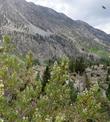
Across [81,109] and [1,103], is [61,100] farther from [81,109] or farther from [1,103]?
[1,103]

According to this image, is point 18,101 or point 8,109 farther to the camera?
point 18,101

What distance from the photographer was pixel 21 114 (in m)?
27.8

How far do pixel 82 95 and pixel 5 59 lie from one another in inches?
259

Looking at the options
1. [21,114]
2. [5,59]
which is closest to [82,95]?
[21,114]

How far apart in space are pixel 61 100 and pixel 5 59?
17.6 ft

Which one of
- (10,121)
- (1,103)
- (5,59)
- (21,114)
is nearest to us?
(1,103)

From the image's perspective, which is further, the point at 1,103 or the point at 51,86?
the point at 51,86

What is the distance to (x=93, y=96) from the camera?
2714 cm

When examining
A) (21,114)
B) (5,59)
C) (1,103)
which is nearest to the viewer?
(1,103)

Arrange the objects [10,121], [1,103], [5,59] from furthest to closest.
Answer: [5,59]
[10,121]
[1,103]

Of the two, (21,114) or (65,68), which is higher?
(65,68)

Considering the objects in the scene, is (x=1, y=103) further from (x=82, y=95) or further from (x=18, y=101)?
(x=82, y=95)

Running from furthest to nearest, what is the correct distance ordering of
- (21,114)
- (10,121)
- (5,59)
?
(5,59) → (21,114) → (10,121)

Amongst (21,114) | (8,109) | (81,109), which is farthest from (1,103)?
(81,109)
